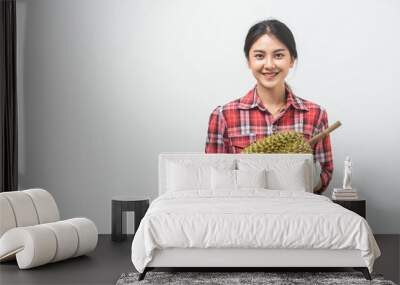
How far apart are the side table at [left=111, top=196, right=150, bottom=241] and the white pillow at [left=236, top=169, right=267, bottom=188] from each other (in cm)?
104

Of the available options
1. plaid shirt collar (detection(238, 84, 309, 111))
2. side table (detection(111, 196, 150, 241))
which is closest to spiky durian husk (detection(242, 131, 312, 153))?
plaid shirt collar (detection(238, 84, 309, 111))

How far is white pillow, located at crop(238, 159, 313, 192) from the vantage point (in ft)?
20.7

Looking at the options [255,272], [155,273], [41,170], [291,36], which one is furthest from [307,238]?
[41,170]

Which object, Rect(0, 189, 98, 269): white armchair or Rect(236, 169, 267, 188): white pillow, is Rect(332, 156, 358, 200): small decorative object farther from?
Rect(0, 189, 98, 269): white armchair

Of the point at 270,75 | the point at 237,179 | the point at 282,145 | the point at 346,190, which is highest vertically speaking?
the point at 270,75

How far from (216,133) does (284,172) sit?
1.10 m

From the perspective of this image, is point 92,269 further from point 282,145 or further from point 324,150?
point 324,150

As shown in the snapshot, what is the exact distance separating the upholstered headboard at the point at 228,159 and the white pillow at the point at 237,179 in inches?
13.2

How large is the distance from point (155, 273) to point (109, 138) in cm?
245

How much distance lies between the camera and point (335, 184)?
7.20 m

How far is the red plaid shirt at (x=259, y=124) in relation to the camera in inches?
279

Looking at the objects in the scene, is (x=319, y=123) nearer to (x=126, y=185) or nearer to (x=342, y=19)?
(x=342, y=19)

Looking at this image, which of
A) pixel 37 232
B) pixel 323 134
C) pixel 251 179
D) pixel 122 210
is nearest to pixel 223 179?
pixel 251 179

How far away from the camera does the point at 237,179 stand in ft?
20.4
